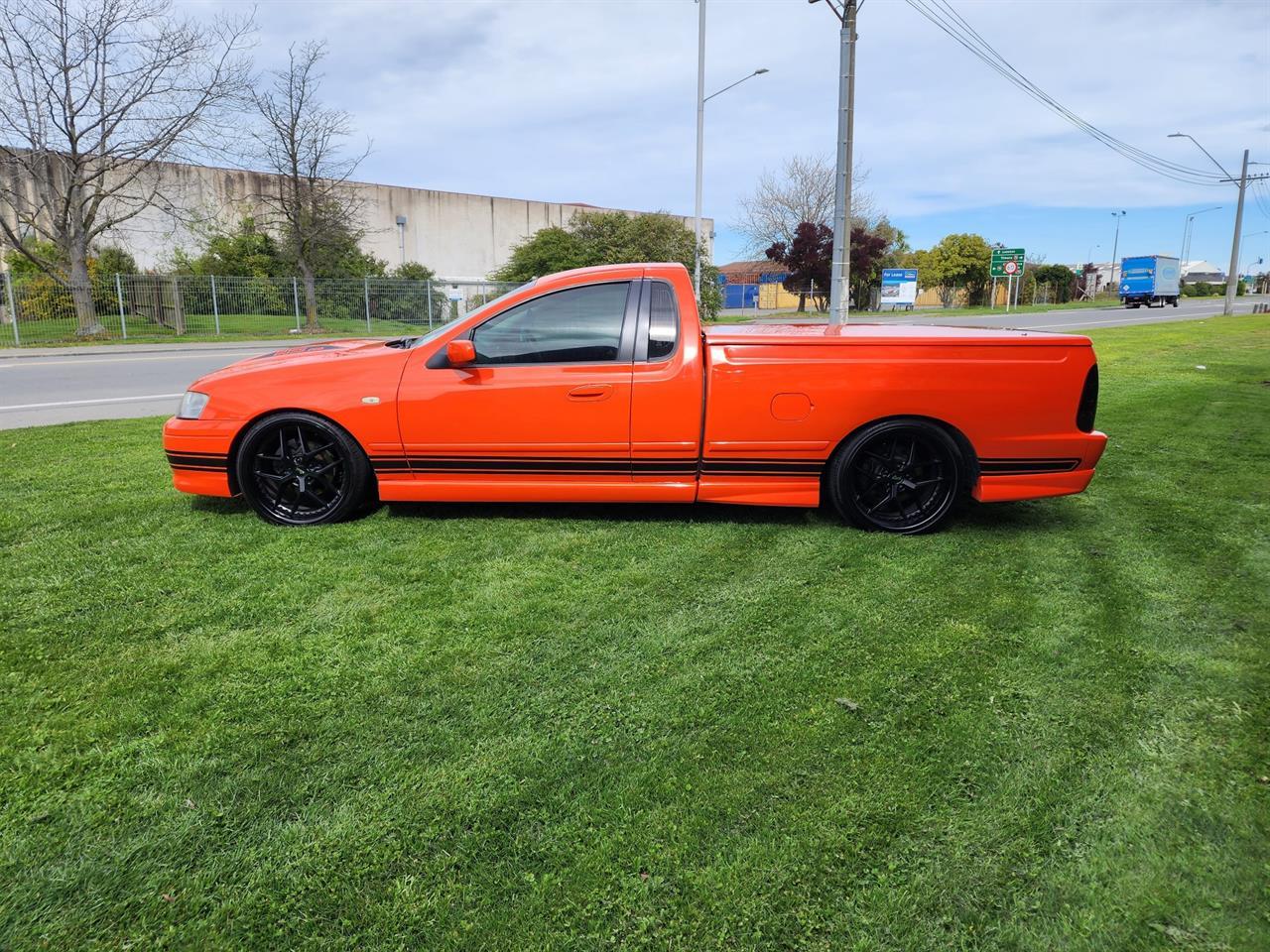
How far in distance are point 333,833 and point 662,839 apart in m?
0.91

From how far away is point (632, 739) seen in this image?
2.66 meters

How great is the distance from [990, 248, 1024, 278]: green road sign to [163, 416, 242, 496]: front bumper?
152ft

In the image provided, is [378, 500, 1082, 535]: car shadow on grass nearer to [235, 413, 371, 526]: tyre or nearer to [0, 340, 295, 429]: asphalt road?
[235, 413, 371, 526]: tyre

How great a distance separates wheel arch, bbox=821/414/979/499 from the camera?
4656 mm

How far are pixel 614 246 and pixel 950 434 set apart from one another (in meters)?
29.9

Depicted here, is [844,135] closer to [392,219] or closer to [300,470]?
[300,470]

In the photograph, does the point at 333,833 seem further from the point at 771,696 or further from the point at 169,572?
the point at 169,572

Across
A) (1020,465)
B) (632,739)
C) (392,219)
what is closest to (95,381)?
(632,739)

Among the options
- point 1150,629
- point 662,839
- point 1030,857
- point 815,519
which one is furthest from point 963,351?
point 662,839

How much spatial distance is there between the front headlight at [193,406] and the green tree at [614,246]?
27.6 meters

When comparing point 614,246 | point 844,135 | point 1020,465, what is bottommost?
point 1020,465

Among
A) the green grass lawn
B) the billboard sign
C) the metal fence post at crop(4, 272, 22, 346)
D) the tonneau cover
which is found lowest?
the green grass lawn

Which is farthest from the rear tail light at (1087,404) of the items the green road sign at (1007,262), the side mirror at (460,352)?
the green road sign at (1007,262)

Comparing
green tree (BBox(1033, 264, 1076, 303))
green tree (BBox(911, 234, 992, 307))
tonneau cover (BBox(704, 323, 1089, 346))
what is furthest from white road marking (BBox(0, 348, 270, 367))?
green tree (BBox(1033, 264, 1076, 303))
